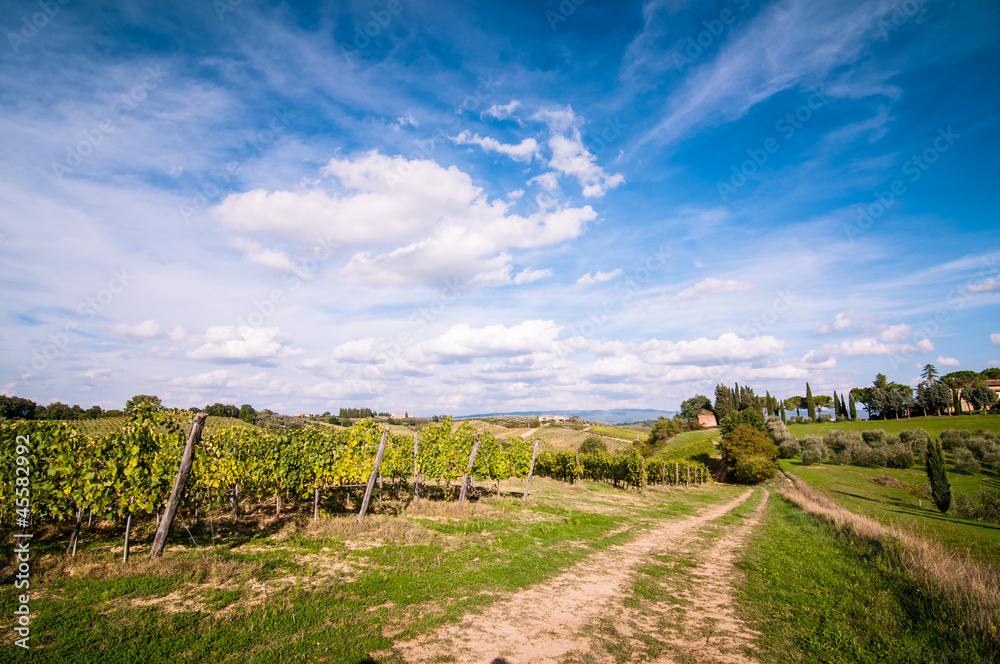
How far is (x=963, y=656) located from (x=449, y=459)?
1491 cm

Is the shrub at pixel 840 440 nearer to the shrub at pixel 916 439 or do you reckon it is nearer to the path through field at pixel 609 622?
the shrub at pixel 916 439

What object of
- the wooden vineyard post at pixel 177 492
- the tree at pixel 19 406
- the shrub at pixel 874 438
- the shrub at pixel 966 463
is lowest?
the shrub at pixel 966 463

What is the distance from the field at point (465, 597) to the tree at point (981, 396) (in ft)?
267

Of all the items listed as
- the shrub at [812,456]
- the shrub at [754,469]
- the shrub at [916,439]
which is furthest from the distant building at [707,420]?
the shrub at [754,469]

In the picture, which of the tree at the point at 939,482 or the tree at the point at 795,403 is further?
the tree at the point at 795,403

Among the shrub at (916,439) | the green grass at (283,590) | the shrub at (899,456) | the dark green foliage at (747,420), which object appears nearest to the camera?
the green grass at (283,590)

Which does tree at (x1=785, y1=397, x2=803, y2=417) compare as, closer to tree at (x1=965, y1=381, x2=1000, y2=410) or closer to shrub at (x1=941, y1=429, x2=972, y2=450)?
tree at (x1=965, y1=381, x2=1000, y2=410)

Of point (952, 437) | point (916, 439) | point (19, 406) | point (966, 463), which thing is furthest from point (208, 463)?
point (916, 439)

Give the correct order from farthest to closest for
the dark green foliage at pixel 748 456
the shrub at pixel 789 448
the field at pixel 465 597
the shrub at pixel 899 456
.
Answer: the shrub at pixel 789 448, the dark green foliage at pixel 748 456, the shrub at pixel 899 456, the field at pixel 465 597

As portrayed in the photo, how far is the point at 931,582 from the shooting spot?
8.12 meters

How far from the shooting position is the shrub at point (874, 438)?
49.9 m

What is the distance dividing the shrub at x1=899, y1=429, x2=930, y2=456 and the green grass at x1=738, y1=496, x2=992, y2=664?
5126cm

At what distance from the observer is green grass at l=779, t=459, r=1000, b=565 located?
16219 millimetres

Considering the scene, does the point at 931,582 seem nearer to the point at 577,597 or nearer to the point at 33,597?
the point at 577,597
